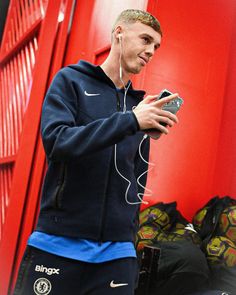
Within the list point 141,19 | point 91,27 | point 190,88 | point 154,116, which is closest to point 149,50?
point 141,19

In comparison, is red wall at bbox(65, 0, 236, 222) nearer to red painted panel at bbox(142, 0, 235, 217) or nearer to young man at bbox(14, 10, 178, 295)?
red painted panel at bbox(142, 0, 235, 217)

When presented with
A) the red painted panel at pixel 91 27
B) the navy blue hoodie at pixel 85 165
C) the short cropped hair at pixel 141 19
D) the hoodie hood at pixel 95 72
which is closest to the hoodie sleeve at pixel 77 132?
the navy blue hoodie at pixel 85 165

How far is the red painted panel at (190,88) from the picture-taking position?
8.62 ft

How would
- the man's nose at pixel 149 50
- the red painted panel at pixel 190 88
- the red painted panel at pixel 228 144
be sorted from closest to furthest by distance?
the man's nose at pixel 149 50 → the red painted panel at pixel 190 88 → the red painted panel at pixel 228 144

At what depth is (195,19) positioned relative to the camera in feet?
9.29

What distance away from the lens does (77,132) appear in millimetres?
1240

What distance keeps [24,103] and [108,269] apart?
2.28 meters

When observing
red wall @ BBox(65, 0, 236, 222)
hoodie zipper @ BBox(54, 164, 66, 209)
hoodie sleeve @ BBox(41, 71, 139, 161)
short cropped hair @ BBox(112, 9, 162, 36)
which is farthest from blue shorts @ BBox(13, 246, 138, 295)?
red wall @ BBox(65, 0, 236, 222)

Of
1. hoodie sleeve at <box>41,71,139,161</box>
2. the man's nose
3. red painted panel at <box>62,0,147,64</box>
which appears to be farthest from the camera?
red painted panel at <box>62,0,147,64</box>

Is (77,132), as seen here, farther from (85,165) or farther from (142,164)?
(142,164)

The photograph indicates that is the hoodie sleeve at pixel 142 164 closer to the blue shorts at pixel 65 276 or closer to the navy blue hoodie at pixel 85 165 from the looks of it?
the navy blue hoodie at pixel 85 165

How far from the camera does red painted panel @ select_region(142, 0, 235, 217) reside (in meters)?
2.63

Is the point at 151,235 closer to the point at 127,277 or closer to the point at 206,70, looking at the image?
the point at 127,277

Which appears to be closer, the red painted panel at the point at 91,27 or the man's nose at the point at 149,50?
the man's nose at the point at 149,50
